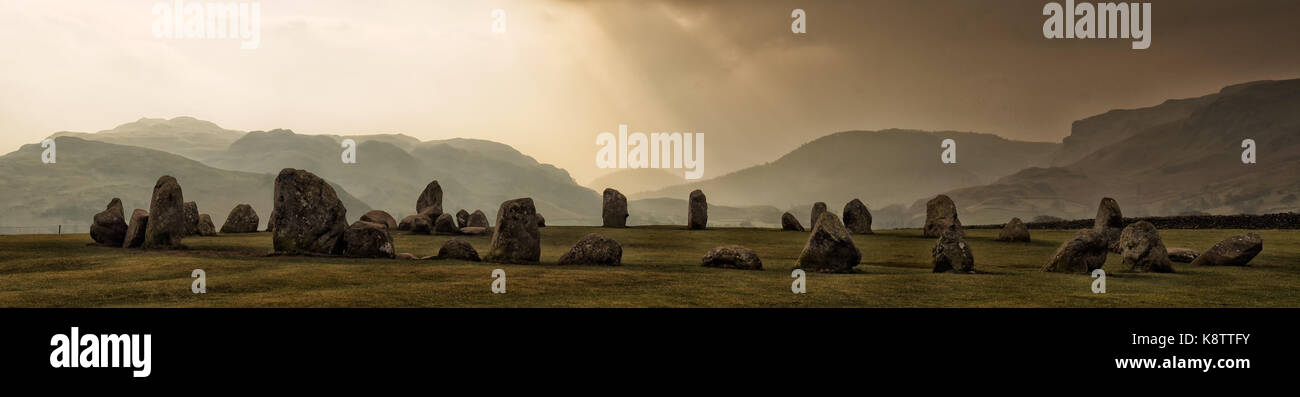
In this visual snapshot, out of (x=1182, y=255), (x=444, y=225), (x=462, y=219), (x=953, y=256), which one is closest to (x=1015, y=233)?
(x=1182, y=255)

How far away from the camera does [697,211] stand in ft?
159

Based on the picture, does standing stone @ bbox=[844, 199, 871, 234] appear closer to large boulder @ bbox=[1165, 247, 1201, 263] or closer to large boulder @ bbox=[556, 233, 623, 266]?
large boulder @ bbox=[1165, 247, 1201, 263]

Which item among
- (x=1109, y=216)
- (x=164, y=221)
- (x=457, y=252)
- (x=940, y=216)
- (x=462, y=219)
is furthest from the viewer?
(x=462, y=219)

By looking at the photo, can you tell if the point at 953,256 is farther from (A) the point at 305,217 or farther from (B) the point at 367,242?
(A) the point at 305,217

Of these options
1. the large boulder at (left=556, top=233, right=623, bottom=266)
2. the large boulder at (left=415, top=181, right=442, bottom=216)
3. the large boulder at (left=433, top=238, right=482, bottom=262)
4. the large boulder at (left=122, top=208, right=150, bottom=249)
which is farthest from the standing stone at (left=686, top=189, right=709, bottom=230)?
the large boulder at (left=122, top=208, right=150, bottom=249)

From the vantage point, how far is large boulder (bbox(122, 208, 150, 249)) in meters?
30.5

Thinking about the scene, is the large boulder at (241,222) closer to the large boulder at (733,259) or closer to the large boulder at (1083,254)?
the large boulder at (733,259)

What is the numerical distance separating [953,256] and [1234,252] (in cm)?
1148

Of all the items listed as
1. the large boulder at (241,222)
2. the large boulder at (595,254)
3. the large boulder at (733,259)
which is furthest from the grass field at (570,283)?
the large boulder at (241,222)

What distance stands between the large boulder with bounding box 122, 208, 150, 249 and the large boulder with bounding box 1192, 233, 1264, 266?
39286 millimetres
